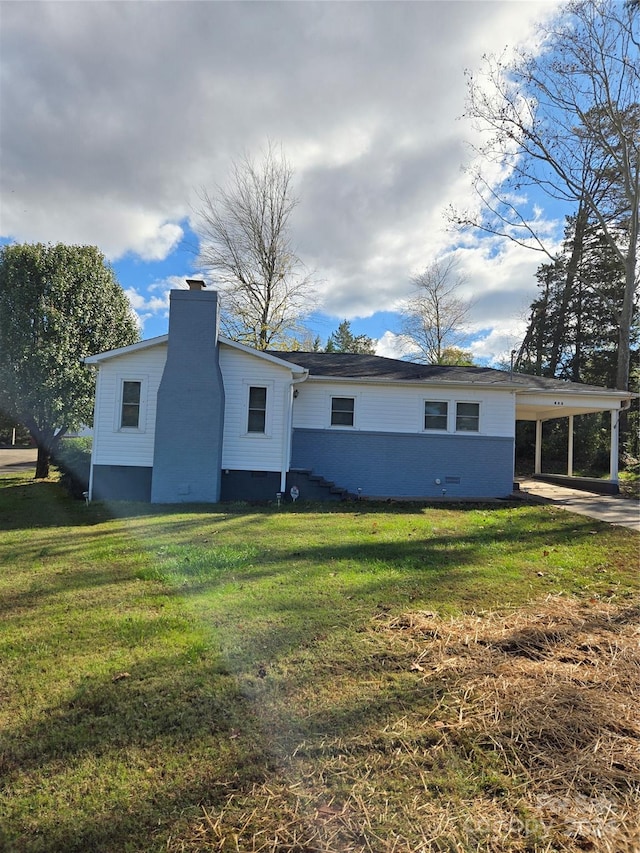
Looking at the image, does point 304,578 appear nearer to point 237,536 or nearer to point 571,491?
point 237,536

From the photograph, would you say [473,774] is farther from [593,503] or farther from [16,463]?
[16,463]

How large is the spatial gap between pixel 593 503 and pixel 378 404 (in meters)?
6.31

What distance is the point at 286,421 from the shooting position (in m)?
11.9

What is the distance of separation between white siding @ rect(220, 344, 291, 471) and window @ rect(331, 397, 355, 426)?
6.21 feet

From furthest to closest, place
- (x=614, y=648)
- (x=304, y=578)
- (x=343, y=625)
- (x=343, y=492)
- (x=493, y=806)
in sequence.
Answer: (x=343, y=492)
(x=304, y=578)
(x=343, y=625)
(x=614, y=648)
(x=493, y=806)

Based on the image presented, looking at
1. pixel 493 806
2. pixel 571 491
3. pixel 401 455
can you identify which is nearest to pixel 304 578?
pixel 493 806

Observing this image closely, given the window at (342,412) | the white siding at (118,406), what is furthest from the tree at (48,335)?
the window at (342,412)

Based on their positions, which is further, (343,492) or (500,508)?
(343,492)

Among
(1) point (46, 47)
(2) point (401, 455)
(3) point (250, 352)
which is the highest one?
(1) point (46, 47)

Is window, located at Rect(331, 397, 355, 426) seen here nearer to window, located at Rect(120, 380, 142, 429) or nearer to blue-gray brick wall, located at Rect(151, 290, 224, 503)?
blue-gray brick wall, located at Rect(151, 290, 224, 503)

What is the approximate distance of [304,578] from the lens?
5230 millimetres

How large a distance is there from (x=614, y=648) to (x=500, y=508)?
807 cm

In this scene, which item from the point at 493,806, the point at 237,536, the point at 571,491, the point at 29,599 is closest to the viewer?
the point at 493,806

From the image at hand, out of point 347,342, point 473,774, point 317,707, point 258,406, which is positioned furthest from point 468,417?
point 347,342
